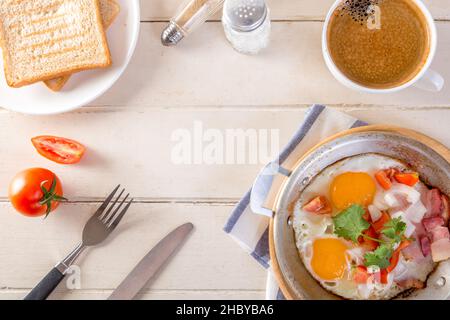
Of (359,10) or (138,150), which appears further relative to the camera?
(138,150)

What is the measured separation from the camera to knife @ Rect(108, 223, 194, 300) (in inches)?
56.0

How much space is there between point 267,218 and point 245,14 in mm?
530

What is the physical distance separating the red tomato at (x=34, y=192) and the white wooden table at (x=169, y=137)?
67mm

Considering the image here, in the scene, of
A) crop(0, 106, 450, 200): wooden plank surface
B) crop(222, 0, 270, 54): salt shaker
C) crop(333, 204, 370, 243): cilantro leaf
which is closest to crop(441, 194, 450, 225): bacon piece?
crop(333, 204, 370, 243): cilantro leaf

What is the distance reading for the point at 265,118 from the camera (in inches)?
56.7

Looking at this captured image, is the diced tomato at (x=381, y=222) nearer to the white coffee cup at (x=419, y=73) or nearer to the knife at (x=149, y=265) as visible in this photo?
the white coffee cup at (x=419, y=73)

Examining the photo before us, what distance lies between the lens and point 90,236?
143cm

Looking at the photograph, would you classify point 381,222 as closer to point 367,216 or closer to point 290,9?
point 367,216

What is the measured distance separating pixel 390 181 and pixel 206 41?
2.01ft

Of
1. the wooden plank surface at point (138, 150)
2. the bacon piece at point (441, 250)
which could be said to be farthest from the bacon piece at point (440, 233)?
the wooden plank surface at point (138, 150)

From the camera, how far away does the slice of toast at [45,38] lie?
1397 millimetres

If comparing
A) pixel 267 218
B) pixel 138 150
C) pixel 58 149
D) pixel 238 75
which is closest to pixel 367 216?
pixel 267 218

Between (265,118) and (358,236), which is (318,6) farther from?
(358,236)

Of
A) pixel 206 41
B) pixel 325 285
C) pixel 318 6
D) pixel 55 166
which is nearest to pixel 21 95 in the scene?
pixel 55 166
